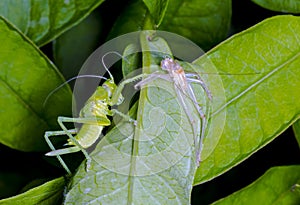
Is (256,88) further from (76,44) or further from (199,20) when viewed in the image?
(76,44)

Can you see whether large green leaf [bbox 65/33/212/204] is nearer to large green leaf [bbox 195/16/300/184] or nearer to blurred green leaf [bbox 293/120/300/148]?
large green leaf [bbox 195/16/300/184]

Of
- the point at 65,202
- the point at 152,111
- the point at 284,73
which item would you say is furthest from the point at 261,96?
the point at 65,202

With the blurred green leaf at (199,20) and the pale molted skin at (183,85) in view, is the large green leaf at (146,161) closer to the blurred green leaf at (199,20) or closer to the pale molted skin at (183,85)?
the pale molted skin at (183,85)

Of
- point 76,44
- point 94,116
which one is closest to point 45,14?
point 76,44

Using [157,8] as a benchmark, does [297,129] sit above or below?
below

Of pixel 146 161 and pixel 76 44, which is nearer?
pixel 146 161
